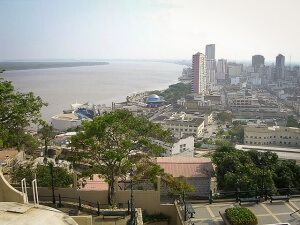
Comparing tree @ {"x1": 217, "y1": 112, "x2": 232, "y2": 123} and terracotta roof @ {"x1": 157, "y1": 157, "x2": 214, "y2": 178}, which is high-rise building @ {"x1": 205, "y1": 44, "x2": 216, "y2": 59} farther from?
terracotta roof @ {"x1": 157, "y1": 157, "x2": 214, "y2": 178}

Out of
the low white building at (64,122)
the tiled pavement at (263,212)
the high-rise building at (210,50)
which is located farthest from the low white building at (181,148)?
the high-rise building at (210,50)

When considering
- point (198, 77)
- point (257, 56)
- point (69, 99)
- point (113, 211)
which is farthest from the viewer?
point (257, 56)

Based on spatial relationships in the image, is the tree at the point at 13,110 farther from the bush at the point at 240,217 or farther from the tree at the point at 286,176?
the tree at the point at 286,176

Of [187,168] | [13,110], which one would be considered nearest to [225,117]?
[187,168]

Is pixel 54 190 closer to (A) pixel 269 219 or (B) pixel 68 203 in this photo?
(B) pixel 68 203

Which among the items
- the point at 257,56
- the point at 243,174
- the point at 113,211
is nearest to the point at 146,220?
the point at 113,211
